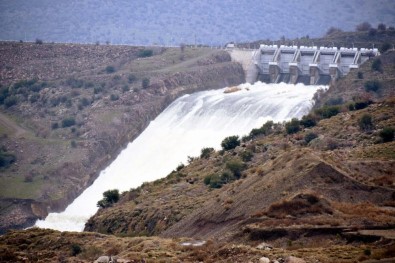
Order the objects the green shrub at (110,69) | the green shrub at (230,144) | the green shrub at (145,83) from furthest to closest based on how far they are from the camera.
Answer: the green shrub at (110,69) → the green shrub at (145,83) → the green shrub at (230,144)

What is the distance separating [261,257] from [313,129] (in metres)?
29.7

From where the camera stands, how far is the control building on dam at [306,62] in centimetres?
10756

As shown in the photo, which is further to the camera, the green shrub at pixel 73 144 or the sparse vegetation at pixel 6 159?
the green shrub at pixel 73 144

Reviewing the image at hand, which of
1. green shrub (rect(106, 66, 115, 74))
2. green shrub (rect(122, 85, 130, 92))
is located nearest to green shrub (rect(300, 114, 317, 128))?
green shrub (rect(122, 85, 130, 92))

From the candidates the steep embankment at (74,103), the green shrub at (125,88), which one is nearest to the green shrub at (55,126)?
the steep embankment at (74,103)

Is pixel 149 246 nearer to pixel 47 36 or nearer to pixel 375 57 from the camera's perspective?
pixel 375 57

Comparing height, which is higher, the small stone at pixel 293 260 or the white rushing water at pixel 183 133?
the small stone at pixel 293 260

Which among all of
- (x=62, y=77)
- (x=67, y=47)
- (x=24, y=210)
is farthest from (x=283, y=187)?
(x=67, y=47)

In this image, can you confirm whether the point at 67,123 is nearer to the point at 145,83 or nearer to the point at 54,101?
the point at 54,101

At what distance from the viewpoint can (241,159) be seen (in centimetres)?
5788

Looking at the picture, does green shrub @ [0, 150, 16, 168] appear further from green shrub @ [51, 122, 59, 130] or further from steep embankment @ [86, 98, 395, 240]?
steep embankment @ [86, 98, 395, 240]

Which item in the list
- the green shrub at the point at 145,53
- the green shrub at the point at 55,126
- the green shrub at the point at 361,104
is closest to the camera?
the green shrub at the point at 361,104

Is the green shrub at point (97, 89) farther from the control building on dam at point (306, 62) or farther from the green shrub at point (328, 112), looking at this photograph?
the green shrub at point (328, 112)

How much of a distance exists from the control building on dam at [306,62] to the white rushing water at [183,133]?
11.9ft
